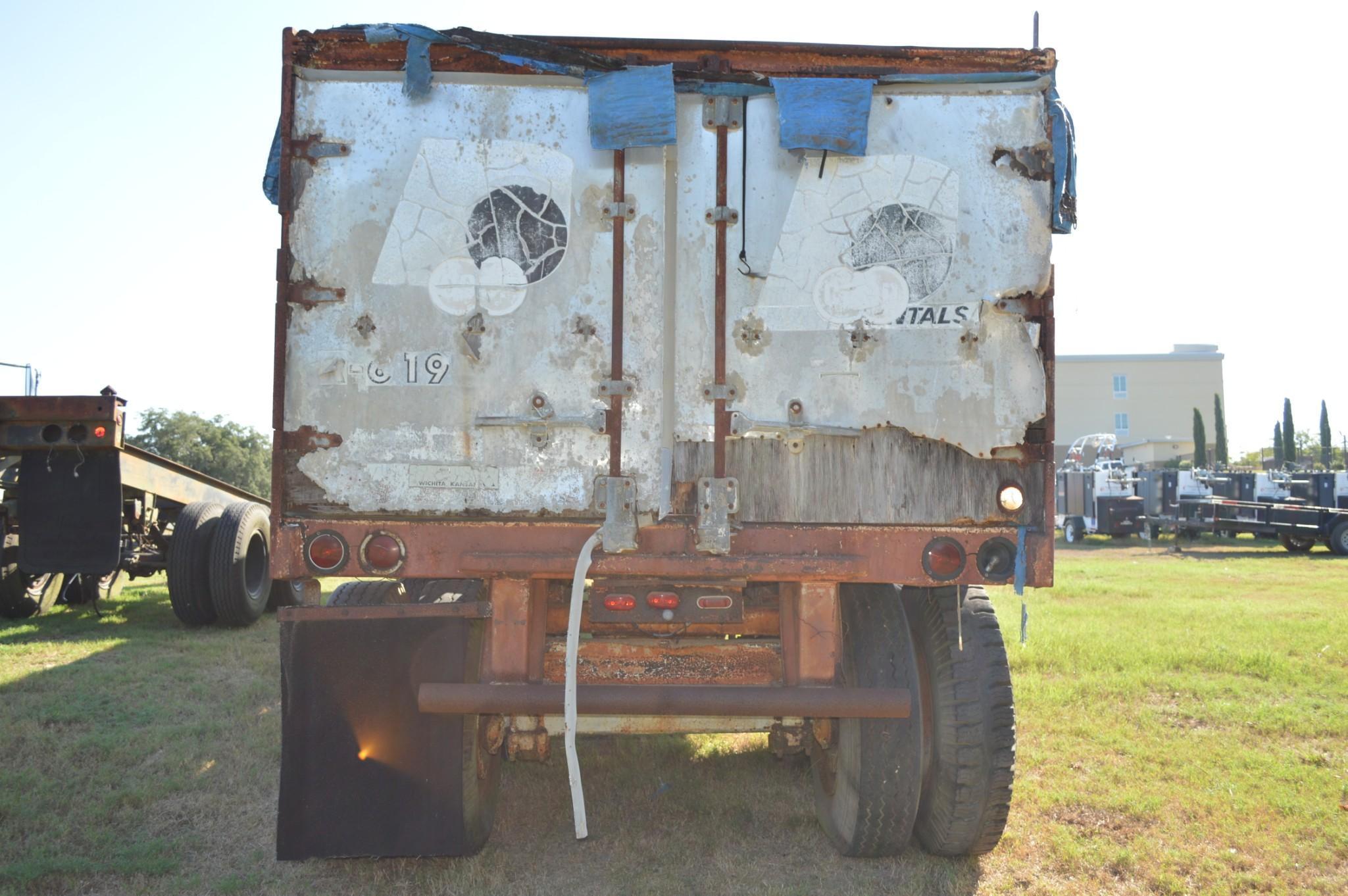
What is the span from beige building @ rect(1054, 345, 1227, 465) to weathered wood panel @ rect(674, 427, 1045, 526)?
49371 mm

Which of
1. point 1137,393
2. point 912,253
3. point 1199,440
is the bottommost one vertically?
point 912,253

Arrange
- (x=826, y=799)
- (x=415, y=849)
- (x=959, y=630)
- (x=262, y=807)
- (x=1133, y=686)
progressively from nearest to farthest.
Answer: (x=415, y=849), (x=959, y=630), (x=826, y=799), (x=262, y=807), (x=1133, y=686)

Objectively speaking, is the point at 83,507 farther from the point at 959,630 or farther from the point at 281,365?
the point at 959,630

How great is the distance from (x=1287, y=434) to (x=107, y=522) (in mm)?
49552

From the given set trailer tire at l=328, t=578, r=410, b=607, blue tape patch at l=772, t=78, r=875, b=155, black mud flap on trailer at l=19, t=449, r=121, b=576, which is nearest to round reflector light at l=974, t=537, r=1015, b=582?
blue tape patch at l=772, t=78, r=875, b=155

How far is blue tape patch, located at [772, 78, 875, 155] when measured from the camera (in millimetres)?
3943

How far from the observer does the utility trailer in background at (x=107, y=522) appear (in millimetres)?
8414

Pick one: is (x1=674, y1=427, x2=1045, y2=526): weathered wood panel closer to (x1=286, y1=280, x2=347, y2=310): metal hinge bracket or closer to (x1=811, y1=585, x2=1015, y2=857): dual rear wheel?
(x1=811, y1=585, x2=1015, y2=857): dual rear wheel

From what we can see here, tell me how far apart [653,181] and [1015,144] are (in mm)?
1417

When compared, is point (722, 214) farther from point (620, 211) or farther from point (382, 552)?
point (382, 552)

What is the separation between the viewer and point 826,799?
178 inches

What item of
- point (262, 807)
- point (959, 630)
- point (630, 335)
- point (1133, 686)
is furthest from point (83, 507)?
point (1133, 686)

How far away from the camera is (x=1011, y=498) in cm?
399

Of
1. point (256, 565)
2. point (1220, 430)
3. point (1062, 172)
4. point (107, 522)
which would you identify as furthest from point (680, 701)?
point (1220, 430)
